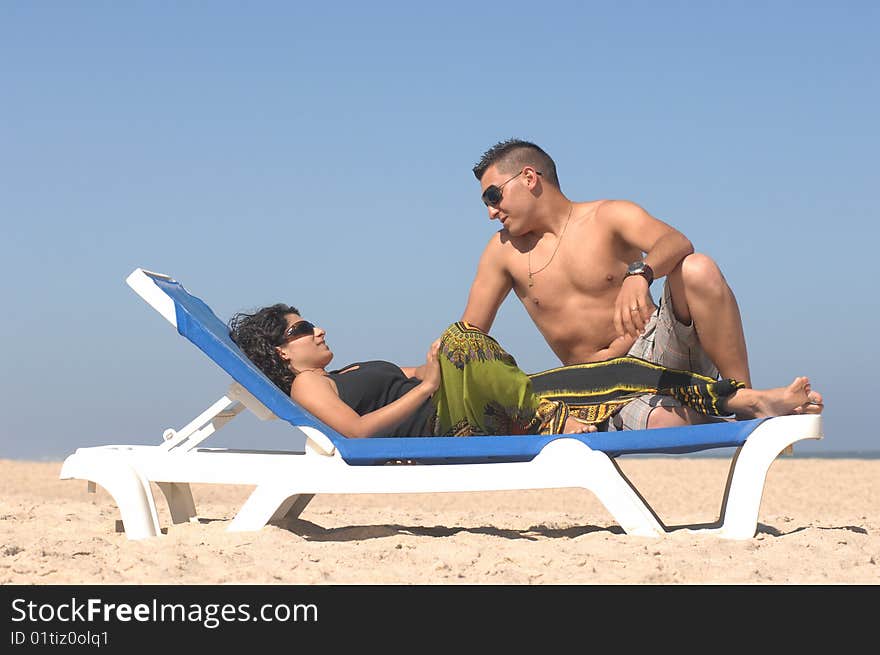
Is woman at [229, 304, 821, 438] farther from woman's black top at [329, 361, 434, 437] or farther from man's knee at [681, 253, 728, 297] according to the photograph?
man's knee at [681, 253, 728, 297]

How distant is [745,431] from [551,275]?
1.37m

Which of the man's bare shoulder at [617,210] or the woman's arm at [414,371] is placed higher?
the man's bare shoulder at [617,210]

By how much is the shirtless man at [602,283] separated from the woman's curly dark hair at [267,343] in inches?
43.0

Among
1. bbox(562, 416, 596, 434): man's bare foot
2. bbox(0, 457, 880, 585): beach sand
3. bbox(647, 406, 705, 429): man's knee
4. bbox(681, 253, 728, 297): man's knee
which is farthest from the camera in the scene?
bbox(562, 416, 596, 434): man's bare foot

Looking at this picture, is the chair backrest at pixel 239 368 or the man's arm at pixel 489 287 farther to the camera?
the man's arm at pixel 489 287

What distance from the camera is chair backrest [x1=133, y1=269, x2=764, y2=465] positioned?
14.4 feet

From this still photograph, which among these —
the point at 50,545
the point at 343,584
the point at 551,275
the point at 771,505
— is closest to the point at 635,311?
the point at 551,275

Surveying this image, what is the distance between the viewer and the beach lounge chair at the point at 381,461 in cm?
441

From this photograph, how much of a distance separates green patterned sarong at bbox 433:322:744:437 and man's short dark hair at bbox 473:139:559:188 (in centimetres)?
109

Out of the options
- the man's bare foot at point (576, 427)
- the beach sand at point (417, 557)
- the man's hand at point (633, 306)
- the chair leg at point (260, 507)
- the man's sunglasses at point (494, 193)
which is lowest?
the beach sand at point (417, 557)

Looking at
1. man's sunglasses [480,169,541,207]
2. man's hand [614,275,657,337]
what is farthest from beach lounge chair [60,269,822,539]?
man's sunglasses [480,169,541,207]

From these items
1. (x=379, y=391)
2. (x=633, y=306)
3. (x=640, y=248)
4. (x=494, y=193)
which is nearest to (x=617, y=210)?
(x=640, y=248)

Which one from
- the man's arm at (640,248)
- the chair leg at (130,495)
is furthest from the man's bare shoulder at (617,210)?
the chair leg at (130,495)

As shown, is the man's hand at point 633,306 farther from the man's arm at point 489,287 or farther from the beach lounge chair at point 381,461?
the man's arm at point 489,287
